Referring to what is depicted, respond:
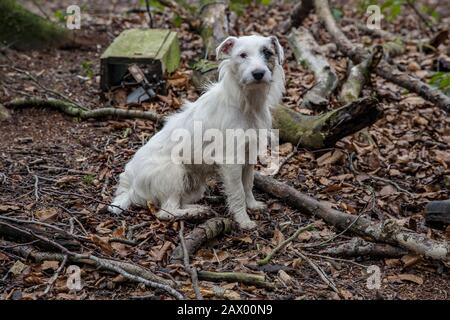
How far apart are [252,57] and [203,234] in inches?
62.4

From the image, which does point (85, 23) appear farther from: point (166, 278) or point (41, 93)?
point (166, 278)

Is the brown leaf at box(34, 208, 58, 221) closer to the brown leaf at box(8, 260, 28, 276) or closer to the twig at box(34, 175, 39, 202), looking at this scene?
the twig at box(34, 175, 39, 202)

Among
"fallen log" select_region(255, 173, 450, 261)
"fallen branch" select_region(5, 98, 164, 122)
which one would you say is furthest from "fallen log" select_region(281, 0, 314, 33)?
"fallen log" select_region(255, 173, 450, 261)

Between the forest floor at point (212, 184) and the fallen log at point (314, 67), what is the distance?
0.21m

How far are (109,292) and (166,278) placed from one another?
44 centimetres

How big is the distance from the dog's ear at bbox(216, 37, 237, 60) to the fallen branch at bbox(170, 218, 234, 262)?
4.95 ft

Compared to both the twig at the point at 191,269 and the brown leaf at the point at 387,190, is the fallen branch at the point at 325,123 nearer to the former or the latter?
the brown leaf at the point at 387,190

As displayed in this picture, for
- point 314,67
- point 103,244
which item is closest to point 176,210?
point 103,244

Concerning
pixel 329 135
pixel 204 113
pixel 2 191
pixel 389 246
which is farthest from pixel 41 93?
pixel 389 246

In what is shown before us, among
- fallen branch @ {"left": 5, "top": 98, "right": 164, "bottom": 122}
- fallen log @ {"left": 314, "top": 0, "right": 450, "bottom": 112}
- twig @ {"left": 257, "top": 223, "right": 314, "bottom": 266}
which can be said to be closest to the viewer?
twig @ {"left": 257, "top": 223, "right": 314, "bottom": 266}

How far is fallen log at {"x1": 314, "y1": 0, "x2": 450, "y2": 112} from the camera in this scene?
23.8ft

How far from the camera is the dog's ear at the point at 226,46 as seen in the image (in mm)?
5398

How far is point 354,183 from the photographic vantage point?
6.56 metres

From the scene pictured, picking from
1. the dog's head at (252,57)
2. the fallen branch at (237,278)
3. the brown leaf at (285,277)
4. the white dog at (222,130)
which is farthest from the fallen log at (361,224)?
the dog's head at (252,57)
